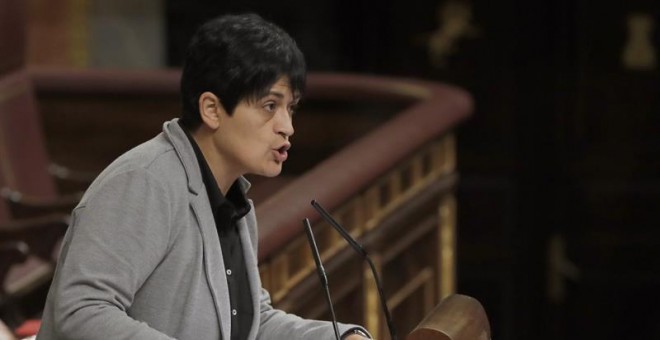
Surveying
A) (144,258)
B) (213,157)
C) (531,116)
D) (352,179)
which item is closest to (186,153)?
(213,157)

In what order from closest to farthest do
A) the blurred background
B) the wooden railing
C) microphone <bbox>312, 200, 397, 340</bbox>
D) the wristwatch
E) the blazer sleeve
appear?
the blazer sleeve
microphone <bbox>312, 200, 397, 340</bbox>
the wristwatch
the wooden railing
the blurred background

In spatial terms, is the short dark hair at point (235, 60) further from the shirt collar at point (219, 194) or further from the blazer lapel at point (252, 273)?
the blazer lapel at point (252, 273)

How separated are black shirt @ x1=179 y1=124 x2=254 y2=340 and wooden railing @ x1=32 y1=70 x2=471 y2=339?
1.04m

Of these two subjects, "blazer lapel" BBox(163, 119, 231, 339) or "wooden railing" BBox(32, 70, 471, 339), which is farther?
"wooden railing" BBox(32, 70, 471, 339)

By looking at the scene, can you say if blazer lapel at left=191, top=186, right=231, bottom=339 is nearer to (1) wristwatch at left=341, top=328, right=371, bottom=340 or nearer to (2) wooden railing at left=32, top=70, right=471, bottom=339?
(1) wristwatch at left=341, top=328, right=371, bottom=340

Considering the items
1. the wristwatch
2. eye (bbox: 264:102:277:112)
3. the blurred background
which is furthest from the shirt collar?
the blurred background

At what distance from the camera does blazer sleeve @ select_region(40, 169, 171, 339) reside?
2.08 m

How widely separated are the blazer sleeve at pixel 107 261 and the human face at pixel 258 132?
0.59ft

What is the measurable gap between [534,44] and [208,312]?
17.6ft

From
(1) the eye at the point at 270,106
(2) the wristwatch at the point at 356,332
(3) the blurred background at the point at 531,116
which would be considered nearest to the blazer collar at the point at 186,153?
(1) the eye at the point at 270,106

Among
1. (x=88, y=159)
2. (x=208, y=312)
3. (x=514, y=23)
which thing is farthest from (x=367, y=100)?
(x=208, y=312)

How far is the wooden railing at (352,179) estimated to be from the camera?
3826 millimetres

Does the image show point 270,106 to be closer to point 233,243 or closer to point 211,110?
point 211,110

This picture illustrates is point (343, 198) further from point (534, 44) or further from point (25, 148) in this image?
point (534, 44)
